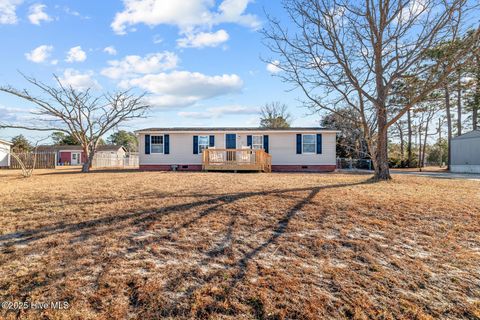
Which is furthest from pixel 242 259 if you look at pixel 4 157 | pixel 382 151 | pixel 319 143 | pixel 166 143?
pixel 4 157

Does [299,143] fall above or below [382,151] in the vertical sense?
above

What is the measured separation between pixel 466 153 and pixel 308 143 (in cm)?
1111

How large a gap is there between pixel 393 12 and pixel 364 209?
7117 mm

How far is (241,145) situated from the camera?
1616 cm

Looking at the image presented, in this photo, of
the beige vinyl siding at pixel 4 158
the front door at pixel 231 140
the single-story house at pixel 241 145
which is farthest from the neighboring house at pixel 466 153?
the beige vinyl siding at pixel 4 158

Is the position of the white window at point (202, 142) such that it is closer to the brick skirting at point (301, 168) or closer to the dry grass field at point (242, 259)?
the brick skirting at point (301, 168)

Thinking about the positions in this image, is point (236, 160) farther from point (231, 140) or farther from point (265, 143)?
point (265, 143)

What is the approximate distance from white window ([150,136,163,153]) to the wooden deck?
3849mm

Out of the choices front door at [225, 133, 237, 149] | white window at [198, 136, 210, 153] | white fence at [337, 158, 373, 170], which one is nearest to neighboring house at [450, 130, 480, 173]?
white fence at [337, 158, 373, 170]

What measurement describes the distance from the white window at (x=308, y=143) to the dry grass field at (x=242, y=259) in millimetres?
11158

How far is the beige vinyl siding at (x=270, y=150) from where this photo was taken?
1602 centimetres

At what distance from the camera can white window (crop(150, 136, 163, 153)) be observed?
53.9ft

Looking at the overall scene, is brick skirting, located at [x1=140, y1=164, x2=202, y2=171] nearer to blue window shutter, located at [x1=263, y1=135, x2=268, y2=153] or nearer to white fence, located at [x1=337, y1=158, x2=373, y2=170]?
blue window shutter, located at [x1=263, y1=135, x2=268, y2=153]

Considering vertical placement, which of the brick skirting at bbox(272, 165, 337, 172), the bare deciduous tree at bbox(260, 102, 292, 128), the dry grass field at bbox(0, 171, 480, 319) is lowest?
the dry grass field at bbox(0, 171, 480, 319)
